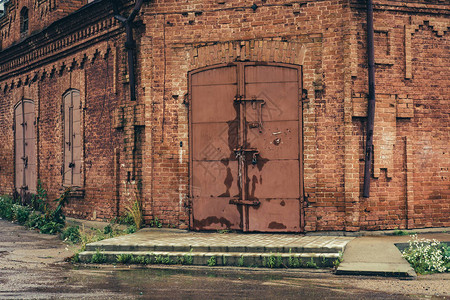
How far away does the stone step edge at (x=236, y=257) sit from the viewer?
7832 millimetres

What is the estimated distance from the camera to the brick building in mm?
9898

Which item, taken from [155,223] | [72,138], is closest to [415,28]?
[155,223]

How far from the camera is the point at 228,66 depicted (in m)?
10.3

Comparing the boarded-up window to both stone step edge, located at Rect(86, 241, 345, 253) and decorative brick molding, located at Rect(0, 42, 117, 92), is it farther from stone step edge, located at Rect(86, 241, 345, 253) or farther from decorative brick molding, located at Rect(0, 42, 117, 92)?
stone step edge, located at Rect(86, 241, 345, 253)

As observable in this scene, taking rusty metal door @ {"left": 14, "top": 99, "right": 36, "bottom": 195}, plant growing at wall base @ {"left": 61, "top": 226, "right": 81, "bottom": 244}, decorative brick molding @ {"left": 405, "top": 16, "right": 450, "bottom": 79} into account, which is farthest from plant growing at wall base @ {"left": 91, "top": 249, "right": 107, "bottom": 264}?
rusty metal door @ {"left": 14, "top": 99, "right": 36, "bottom": 195}

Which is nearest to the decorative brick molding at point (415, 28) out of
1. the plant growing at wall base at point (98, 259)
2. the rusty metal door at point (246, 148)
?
the rusty metal door at point (246, 148)

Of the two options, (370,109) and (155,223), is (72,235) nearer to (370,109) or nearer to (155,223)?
(155,223)

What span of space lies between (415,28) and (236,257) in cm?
563

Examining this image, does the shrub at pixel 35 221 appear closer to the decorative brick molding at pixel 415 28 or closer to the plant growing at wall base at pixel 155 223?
the plant growing at wall base at pixel 155 223

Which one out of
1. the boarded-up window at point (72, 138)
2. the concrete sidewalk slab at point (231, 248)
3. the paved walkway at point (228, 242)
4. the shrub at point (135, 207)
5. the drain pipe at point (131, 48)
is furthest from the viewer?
the boarded-up window at point (72, 138)

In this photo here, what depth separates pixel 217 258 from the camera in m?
8.22

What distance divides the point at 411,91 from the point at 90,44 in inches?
291

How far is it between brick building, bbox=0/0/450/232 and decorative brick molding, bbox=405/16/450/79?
23 mm

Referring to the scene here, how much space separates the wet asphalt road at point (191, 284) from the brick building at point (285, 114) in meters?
2.54
